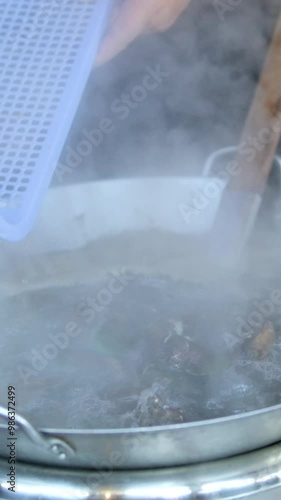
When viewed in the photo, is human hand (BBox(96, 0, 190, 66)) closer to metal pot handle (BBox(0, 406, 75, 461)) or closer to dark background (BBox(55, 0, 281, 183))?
dark background (BBox(55, 0, 281, 183))

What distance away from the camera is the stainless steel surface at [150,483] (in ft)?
3.43

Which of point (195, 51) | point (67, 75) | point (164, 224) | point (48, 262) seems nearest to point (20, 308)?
point (48, 262)

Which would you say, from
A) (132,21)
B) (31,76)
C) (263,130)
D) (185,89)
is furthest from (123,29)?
(185,89)

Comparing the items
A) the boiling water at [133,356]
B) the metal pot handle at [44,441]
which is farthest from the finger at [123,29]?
the metal pot handle at [44,441]

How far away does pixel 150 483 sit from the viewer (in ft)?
3.43

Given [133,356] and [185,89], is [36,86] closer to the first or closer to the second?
[133,356]

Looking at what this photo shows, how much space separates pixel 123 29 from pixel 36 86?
0.30m

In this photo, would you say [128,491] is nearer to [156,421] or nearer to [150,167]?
[156,421]

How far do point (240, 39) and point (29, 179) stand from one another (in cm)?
159

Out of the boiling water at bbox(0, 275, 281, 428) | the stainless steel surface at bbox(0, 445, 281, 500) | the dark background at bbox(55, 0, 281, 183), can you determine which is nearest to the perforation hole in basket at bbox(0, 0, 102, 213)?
the boiling water at bbox(0, 275, 281, 428)

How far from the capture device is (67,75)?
52.9 inches

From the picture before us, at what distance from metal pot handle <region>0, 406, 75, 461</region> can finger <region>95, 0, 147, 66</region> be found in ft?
2.94

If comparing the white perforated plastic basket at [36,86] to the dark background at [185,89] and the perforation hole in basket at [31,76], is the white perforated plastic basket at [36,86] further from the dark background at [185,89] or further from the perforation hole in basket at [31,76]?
the dark background at [185,89]

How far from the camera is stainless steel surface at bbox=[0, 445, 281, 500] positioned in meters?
1.05
